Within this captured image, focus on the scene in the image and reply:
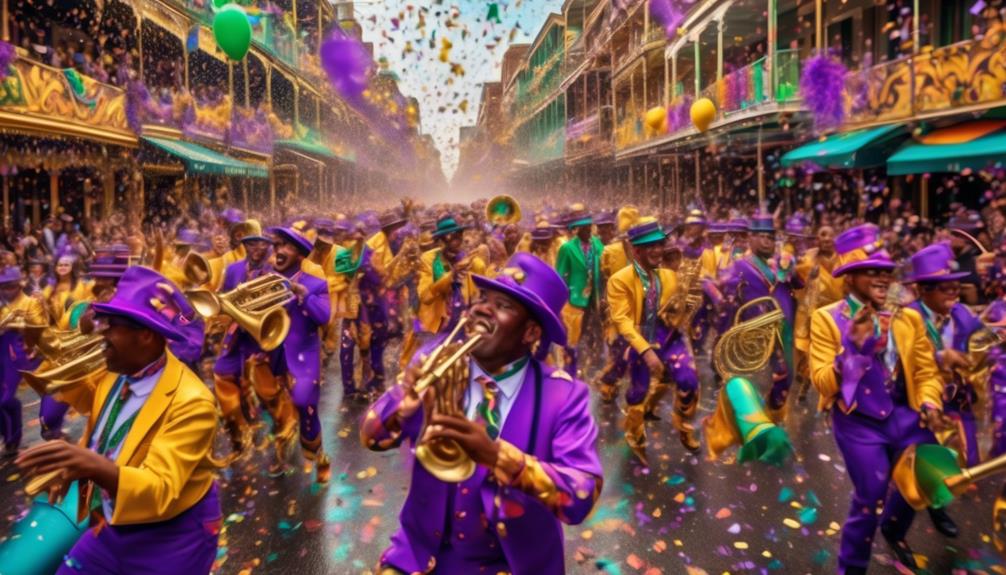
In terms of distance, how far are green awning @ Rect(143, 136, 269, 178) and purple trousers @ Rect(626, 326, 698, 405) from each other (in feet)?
49.1

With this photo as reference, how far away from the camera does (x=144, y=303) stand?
280 centimetres

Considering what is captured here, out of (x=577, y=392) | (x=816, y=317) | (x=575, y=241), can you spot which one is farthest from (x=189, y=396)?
(x=575, y=241)

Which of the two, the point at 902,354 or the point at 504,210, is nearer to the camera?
the point at 902,354

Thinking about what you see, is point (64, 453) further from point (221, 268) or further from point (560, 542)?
point (221, 268)

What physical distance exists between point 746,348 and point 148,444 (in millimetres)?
4504

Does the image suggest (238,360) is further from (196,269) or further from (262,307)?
(262,307)

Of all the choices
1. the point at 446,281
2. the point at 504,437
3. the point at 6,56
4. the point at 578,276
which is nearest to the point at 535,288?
the point at 504,437

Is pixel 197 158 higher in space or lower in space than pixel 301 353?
higher

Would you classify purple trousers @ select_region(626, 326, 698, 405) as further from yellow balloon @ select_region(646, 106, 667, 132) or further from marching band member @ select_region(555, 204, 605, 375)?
yellow balloon @ select_region(646, 106, 667, 132)

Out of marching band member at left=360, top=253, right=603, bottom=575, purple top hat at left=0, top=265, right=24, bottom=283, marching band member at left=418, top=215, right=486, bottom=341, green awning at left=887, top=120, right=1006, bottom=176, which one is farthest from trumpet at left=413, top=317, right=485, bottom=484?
green awning at left=887, top=120, right=1006, bottom=176

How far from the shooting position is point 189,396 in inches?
113

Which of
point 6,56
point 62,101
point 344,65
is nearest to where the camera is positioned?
point 6,56

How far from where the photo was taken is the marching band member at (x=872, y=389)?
13.2 ft

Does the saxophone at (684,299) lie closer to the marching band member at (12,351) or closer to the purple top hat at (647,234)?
the purple top hat at (647,234)
